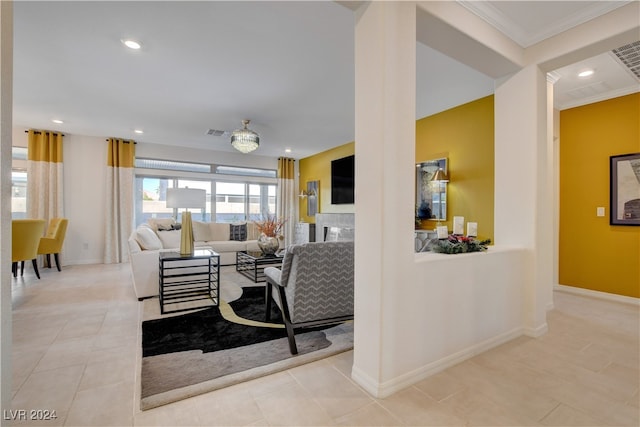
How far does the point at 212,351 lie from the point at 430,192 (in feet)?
11.8

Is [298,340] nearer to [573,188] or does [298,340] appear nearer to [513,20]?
[513,20]

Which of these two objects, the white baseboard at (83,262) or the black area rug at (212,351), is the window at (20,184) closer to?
the white baseboard at (83,262)

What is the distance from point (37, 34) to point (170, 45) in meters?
1.06

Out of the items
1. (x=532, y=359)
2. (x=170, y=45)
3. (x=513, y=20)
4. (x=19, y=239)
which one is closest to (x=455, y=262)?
(x=532, y=359)

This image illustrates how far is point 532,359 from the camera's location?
211cm

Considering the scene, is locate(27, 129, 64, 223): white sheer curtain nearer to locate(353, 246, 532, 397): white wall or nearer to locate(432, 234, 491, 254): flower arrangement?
locate(353, 246, 532, 397): white wall

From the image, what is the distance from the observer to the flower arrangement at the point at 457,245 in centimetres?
215

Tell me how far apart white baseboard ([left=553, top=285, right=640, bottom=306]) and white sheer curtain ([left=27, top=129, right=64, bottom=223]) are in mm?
8435

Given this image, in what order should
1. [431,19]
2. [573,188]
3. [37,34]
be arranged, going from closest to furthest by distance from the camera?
1. [431,19]
2. [37,34]
3. [573,188]

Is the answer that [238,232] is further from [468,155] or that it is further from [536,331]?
[536,331]

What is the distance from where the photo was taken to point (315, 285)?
7.20 ft

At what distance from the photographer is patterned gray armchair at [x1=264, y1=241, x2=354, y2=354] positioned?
2143 millimetres

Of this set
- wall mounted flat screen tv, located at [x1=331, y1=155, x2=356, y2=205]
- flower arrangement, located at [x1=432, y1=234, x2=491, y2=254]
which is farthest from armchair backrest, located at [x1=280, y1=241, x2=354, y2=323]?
wall mounted flat screen tv, located at [x1=331, y1=155, x2=356, y2=205]

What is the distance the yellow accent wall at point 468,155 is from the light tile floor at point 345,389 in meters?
1.68
